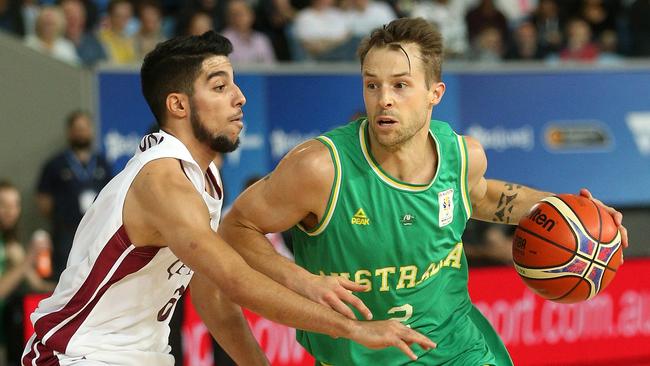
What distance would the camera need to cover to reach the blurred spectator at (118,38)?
10969 millimetres

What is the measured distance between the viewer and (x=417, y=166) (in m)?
4.66

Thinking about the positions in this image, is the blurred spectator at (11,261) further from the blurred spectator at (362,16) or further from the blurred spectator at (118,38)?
the blurred spectator at (362,16)

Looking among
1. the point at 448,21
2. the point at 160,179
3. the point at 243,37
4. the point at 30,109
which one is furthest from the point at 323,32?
the point at 160,179

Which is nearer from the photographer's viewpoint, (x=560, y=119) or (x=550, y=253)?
(x=550, y=253)

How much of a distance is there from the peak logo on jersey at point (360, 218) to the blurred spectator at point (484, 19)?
29.2ft

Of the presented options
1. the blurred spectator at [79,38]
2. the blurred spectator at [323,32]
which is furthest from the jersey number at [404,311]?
the blurred spectator at [323,32]

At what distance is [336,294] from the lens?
12.5ft

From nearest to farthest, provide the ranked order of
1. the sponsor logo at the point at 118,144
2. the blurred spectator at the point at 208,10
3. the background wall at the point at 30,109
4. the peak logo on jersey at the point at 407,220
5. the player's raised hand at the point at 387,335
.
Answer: the player's raised hand at the point at 387,335, the peak logo on jersey at the point at 407,220, the background wall at the point at 30,109, the sponsor logo at the point at 118,144, the blurred spectator at the point at 208,10

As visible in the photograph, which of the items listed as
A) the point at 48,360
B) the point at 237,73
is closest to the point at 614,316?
the point at 237,73

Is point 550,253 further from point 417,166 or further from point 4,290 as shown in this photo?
point 4,290

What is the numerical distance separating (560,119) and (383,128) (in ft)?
26.0

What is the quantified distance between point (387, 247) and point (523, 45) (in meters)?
8.87

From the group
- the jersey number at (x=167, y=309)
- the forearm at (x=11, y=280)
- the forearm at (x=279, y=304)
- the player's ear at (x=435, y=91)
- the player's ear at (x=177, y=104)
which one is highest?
the player's ear at (x=435, y=91)

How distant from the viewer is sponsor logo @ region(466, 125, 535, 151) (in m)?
11.6
